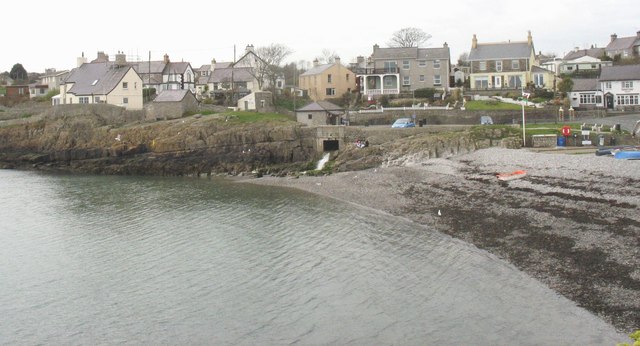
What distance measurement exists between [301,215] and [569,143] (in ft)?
74.9

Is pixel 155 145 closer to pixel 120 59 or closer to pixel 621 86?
pixel 120 59

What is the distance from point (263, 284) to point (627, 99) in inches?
2231

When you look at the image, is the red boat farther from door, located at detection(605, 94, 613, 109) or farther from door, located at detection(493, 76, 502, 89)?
door, located at detection(493, 76, 502, 89)

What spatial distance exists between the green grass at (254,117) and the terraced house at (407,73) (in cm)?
1457

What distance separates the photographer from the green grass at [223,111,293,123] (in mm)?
61037

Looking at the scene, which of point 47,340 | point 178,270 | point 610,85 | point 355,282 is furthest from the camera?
point 610,85

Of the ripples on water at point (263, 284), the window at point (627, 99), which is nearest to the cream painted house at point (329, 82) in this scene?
the window at point (627, 99)

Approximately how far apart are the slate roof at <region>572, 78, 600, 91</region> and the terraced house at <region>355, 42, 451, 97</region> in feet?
47.4

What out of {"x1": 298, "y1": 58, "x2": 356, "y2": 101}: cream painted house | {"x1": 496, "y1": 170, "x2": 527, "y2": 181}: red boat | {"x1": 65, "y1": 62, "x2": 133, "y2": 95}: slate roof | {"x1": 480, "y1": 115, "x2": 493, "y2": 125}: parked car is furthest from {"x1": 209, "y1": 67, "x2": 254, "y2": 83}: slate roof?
{"x1": 496, "y1": 170, "x2": 527, "y2": 181}: red boat

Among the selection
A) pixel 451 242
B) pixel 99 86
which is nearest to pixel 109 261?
pixel 451 242

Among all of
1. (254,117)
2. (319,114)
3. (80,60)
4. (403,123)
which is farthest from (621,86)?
(80,60)

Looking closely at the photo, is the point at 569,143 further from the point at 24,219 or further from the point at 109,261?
the point at 24,219

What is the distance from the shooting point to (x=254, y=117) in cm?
6291

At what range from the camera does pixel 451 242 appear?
2895 cm
